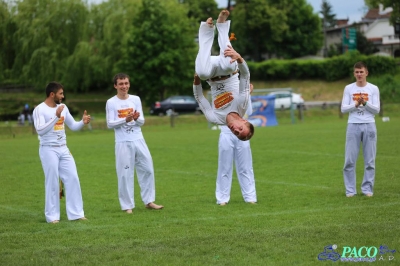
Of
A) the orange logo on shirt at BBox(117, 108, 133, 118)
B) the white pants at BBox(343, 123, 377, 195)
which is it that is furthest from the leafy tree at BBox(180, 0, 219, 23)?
the orange logo on shirt at BBox(117, 108, 133, 118)

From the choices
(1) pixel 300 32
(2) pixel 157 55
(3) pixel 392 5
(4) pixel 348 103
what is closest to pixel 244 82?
(4) pixel 348 103

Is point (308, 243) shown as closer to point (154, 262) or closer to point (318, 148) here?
point (154, 262)

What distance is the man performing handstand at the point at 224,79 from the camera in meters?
11.0

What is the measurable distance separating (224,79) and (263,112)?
1186 inches

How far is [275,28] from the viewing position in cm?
8569

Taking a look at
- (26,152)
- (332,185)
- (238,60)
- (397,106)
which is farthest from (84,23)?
(238,60)

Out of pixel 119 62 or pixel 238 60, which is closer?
pixel 238 60

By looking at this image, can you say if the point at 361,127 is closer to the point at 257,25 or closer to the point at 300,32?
the point at 257,25

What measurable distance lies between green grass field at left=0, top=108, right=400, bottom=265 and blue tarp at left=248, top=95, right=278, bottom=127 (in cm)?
1669

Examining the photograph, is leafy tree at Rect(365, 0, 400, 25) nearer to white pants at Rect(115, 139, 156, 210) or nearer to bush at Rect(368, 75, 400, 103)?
bush at Rect(368, 75, 400, 103)

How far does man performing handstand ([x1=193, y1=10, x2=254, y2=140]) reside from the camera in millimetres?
10969

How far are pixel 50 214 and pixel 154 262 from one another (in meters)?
4.18

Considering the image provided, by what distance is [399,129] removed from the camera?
32000 mm

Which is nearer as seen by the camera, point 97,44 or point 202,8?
point 97,44
